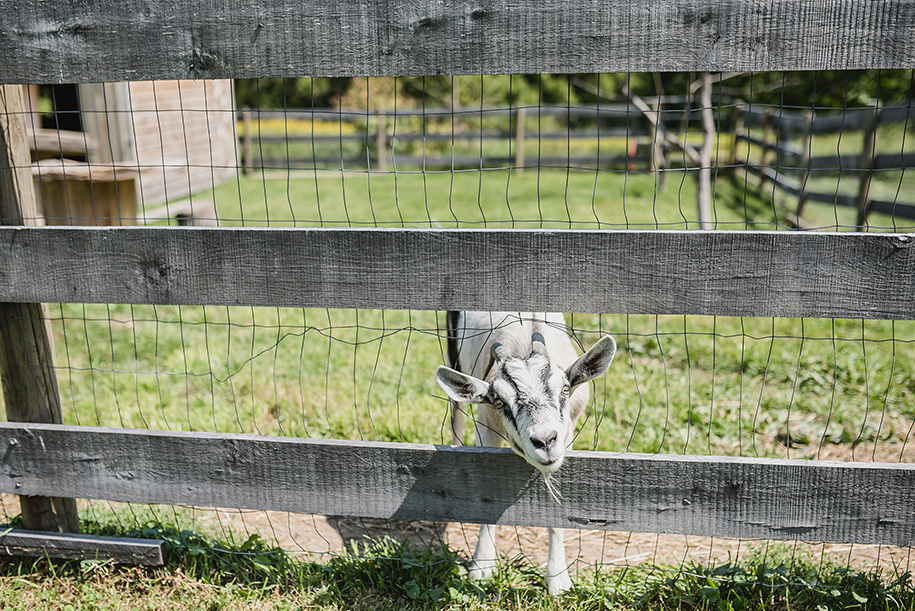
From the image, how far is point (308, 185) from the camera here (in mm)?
15250

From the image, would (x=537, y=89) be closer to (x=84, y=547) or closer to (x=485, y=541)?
(x=485, y=541)

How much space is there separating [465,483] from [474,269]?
82 cm

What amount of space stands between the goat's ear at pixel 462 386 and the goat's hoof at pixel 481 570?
2.92 feet

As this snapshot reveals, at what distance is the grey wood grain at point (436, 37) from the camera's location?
2178 millimetres

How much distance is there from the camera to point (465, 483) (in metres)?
2.65

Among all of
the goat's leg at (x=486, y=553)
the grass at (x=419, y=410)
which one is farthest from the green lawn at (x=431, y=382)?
the goat's leg at (x=486, y=553)

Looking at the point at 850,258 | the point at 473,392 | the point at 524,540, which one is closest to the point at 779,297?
the point at 850,258

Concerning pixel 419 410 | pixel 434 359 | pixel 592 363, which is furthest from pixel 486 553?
pixel 434 359

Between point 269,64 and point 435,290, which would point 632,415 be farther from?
point 269,64

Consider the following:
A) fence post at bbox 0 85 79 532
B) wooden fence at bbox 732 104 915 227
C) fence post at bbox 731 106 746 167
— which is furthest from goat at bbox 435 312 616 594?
fence post at bbox 731 106 746 167

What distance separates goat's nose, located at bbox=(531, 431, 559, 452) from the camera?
2352 millimetres

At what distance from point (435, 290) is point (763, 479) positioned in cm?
133

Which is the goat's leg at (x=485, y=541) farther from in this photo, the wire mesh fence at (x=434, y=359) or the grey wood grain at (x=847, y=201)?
the grey wood grain at (x=847, y=201)

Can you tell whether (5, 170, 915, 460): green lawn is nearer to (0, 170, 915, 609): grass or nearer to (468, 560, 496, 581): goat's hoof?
(0, 170, 915, 609): grass
